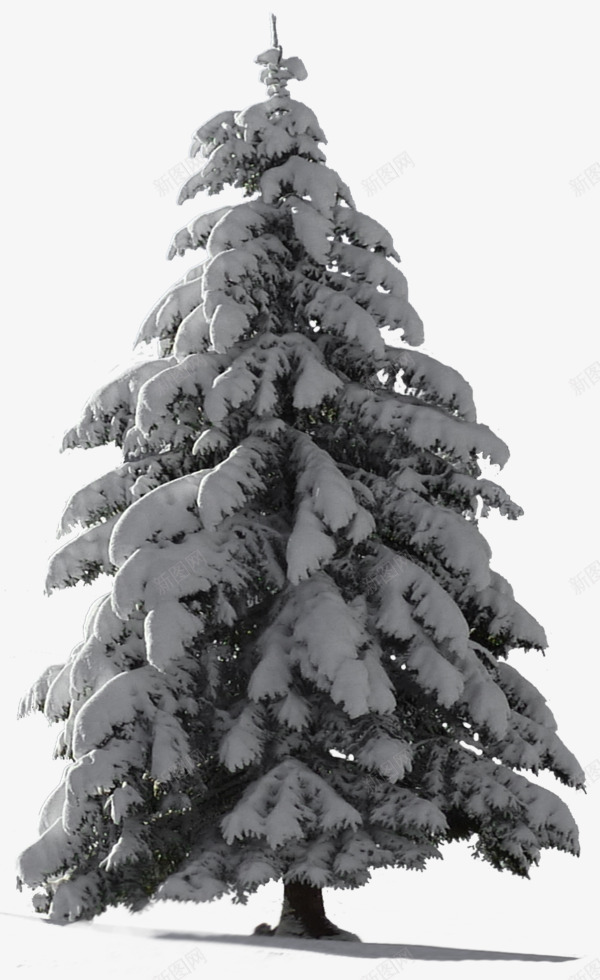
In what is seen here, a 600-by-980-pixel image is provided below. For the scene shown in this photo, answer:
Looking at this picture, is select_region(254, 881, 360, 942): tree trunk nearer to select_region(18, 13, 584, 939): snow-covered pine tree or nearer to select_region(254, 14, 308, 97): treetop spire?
select_region(18, 13, 584, 939): snow-covered pine tree

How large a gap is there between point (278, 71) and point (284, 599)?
24.1 ft

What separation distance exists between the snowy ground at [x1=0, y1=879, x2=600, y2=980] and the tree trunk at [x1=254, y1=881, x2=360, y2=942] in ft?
1.06

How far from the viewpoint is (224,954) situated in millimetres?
12258

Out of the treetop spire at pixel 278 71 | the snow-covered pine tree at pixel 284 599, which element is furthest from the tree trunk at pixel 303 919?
the treetop spire at pixel 278 71

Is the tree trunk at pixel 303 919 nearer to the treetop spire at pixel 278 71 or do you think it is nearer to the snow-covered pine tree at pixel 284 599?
the snow-covered pine tree at pixel 284 599

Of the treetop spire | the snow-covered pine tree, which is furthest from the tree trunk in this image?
the treetop spire

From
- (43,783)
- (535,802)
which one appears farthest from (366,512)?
(43,783)

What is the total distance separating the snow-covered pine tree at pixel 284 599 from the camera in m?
12.8

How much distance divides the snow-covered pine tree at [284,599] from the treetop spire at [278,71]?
33mm

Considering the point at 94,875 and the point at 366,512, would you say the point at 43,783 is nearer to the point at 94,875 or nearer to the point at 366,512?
the point at 94,875

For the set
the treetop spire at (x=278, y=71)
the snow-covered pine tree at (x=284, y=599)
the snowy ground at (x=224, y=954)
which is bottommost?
the snowy ground at (x=224, y=954)

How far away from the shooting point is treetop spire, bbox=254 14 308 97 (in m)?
15.4

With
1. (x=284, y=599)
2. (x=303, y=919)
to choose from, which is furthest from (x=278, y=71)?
(x=303, y=919)

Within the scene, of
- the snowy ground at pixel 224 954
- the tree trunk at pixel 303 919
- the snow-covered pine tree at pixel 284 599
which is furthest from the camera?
the tree trunk at pixel 303 919
